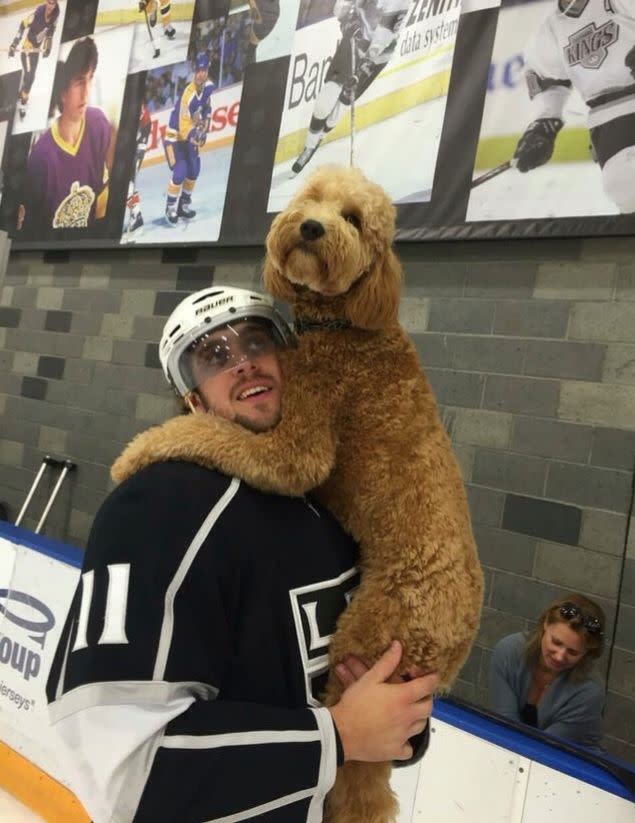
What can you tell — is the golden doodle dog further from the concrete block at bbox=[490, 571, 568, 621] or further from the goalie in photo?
the goalie in photo

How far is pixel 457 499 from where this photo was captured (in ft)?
3.43

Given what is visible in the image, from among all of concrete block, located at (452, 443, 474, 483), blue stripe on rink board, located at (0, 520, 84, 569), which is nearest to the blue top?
concrete block, located at (452, 443, 474, 483)

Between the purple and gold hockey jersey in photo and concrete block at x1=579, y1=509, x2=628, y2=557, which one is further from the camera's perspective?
the purple and gold hockey jersey in photo

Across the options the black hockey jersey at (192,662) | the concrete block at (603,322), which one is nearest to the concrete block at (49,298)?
the concrete block at (603,322)

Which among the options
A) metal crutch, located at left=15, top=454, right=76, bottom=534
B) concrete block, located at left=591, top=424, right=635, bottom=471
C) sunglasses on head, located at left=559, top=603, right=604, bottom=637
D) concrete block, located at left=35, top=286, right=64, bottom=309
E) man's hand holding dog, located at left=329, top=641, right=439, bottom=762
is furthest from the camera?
concrete block, located at left=35, top=286, right=64, bottom=309

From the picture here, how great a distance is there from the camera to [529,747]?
169cm

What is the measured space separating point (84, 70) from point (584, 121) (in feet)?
11.8

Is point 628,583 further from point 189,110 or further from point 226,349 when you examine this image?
point 189,110

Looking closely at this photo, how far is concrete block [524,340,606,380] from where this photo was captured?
2.61 m

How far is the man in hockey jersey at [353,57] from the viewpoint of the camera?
10.3 feet

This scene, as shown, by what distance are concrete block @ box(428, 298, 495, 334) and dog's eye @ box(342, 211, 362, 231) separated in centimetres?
197

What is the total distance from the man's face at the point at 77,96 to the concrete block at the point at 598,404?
3.82 m

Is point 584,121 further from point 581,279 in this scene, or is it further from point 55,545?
point 55,545

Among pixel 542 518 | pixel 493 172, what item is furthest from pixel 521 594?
pixel 493 172
